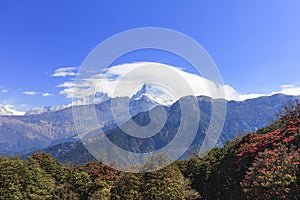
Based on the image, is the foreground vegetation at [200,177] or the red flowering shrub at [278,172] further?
the foreground vegetation at [200,177]

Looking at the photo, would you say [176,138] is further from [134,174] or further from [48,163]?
[48,163]

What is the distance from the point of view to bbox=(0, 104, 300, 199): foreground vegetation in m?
22.5

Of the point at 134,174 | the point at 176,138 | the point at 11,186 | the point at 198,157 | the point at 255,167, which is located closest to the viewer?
the point at 176,138

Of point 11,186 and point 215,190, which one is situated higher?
point 215,190

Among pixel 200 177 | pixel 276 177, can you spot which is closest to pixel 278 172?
pixel 276 177

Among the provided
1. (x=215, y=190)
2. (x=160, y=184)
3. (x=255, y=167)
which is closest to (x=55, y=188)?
(x=160, y=184)

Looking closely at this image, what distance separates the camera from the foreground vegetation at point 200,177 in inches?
887

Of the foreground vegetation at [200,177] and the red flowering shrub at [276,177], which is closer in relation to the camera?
the red flowering shrub at [276,177]

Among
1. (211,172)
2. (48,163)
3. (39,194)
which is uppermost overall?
(211,172)

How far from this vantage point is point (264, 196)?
22.3 meters

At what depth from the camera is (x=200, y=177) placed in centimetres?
4406

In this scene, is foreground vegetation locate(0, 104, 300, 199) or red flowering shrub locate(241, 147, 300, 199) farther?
foreground vegetation locate(0, 104, 300, 199)

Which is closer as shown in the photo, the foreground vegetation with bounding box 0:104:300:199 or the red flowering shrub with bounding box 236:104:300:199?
the red flowering shrub with bounding box 236:104:300:199

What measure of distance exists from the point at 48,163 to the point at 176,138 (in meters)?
25.7
